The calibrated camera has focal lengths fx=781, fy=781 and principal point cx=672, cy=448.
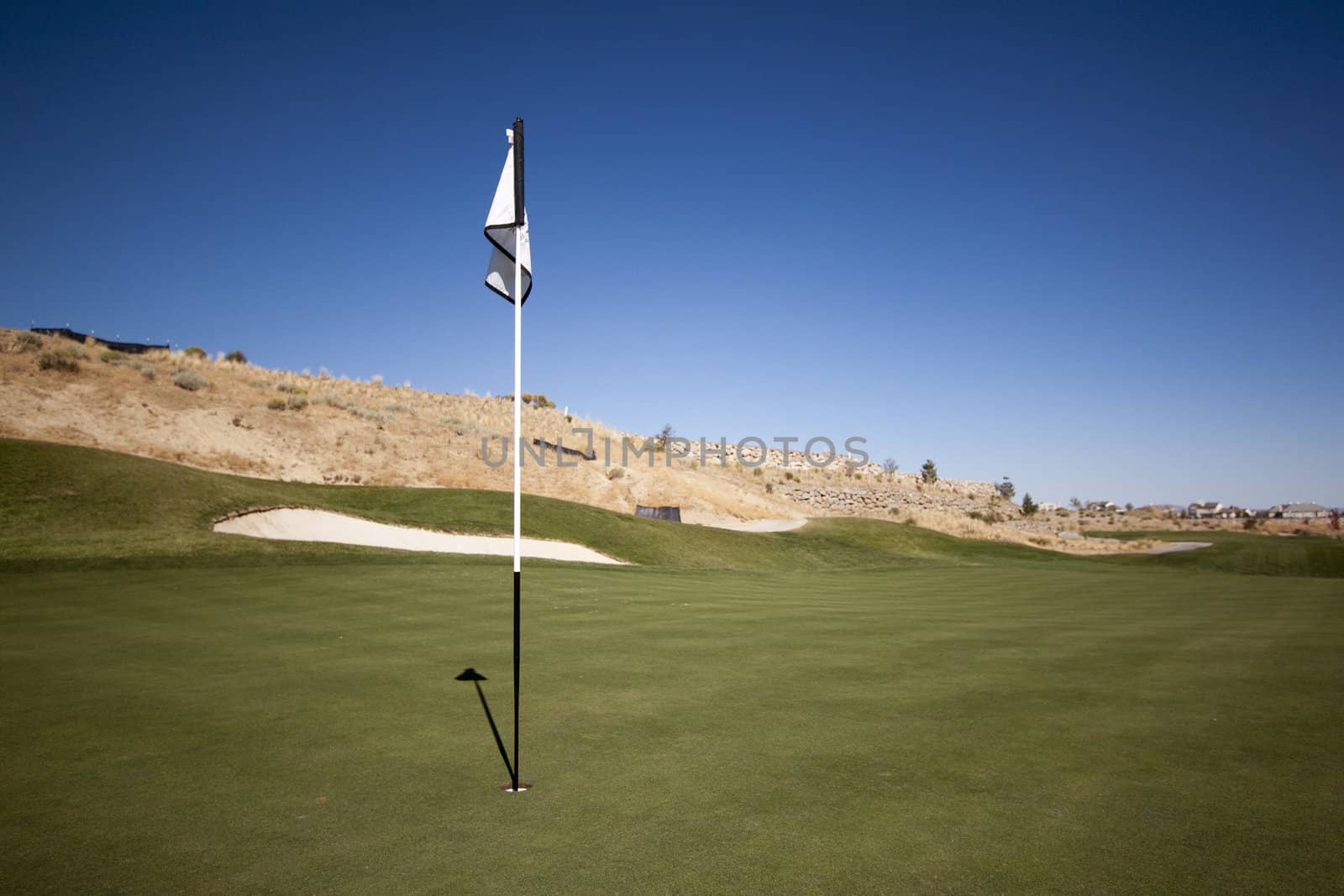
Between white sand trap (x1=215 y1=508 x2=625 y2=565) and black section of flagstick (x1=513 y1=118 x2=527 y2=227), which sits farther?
white sand trap (x1=215 y1=508 x2=625 y2=565)

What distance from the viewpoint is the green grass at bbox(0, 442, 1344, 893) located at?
421 centimetres

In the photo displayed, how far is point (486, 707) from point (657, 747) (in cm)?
198

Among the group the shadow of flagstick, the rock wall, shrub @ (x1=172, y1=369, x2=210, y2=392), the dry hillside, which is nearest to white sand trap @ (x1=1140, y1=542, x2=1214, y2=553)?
the dry hillside

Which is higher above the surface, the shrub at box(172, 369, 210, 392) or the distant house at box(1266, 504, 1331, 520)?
the shrub at box(172, 369, 210, 392)

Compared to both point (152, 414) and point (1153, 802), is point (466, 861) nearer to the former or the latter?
point (1153, 802)

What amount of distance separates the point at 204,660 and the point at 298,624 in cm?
243

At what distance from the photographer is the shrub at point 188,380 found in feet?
142

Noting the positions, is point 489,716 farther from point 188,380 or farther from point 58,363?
point 188,380

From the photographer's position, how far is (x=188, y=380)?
43.7 metres

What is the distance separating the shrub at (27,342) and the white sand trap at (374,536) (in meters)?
25.5

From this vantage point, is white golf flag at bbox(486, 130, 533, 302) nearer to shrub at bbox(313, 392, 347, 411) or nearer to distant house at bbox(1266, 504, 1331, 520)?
shrub at bbox(313, 392, 347, 411)

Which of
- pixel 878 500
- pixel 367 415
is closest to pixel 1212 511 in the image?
pixel 878 500

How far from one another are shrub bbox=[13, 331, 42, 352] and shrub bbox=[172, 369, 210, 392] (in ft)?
20.2

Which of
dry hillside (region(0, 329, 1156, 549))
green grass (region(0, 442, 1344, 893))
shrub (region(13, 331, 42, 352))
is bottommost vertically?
green grass (region(0, 442, 1344, 893))
